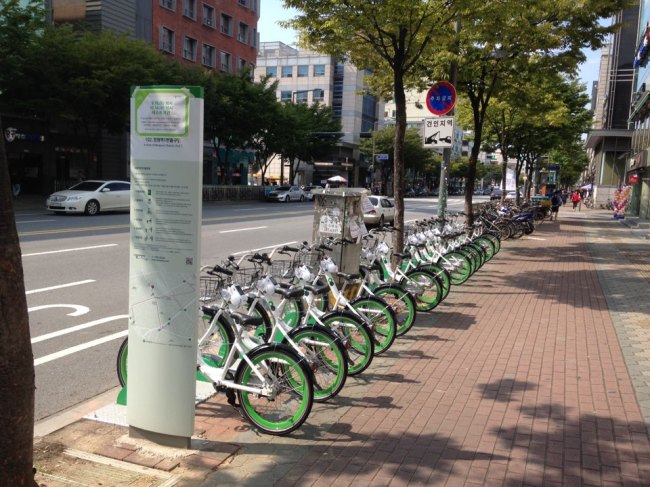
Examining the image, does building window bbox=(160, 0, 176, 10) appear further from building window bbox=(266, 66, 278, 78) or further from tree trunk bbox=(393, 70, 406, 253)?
building window bbox=(266, 66, 278, 78)

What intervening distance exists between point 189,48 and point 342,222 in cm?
4080

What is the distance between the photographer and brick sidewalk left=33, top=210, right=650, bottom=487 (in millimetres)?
3615

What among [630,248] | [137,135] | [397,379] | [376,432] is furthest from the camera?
[630,248]

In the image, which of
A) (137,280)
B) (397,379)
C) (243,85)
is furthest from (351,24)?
(243,85)

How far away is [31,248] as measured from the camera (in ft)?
41.0

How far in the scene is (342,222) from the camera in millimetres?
7723

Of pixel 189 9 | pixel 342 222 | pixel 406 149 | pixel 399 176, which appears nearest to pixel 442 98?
pixel 399 176

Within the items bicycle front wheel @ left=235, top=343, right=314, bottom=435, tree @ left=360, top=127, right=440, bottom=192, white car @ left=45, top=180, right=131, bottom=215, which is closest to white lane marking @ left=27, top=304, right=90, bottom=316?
bicycle front wheel @ left=235, top=343, right=314, bottom=435

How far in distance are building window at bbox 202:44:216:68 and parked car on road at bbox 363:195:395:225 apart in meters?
27.0

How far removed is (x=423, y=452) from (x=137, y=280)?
7.28 ft

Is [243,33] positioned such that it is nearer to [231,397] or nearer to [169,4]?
[169,4]

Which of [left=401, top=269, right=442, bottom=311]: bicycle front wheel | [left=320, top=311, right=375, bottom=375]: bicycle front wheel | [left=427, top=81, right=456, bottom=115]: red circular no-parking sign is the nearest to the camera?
[left=320, top=311, right=375, bottom=375]: bicycle front wheel

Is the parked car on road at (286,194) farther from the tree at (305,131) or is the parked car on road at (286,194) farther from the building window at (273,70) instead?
the building window at (273,70)

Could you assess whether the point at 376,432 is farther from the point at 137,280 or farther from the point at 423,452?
the point at 137,280
